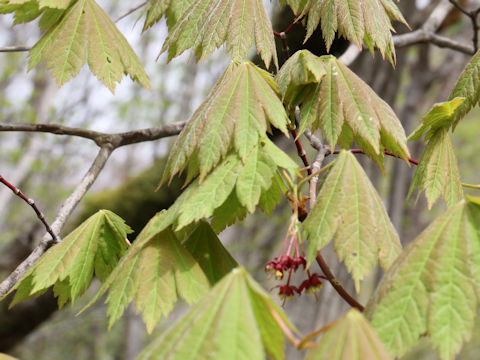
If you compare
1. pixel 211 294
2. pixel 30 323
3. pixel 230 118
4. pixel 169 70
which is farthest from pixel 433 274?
pixel 169 70

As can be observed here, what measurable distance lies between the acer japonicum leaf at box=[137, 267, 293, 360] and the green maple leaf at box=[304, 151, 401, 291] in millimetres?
131

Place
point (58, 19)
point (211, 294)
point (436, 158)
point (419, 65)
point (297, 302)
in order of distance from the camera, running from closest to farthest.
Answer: point (211, 294), point (436, 158), point (58, 19), point (297, 302), point (419, 65)

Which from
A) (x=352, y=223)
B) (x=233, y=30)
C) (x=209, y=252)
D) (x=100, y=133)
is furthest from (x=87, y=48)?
(x=352, y=223)

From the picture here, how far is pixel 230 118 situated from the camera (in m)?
0.95

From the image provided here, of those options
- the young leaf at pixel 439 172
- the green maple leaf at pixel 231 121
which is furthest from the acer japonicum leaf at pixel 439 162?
the green maple leaf at pixel 231 121

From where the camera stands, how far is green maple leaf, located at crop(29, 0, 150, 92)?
4.57ft

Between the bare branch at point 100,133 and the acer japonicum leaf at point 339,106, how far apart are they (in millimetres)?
701

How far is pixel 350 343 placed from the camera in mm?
632

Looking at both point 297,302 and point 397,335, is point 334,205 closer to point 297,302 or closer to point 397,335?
point 397,335

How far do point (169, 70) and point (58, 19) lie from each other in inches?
336

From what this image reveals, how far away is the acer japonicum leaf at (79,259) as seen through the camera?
1.04 m

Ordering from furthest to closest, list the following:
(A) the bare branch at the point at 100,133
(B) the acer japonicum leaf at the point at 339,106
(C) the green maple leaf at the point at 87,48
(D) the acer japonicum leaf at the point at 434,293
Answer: (A) the bare branch at the point at 100,133 < (C) the green maple leaf at the point at 87,48 < (B) the acer japonicum leaf at the point at 339,106 < (D) the acer japonicum leaf at the point at 434,293

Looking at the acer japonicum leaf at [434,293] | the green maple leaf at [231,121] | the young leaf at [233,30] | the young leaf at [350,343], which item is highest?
the young leaf at [233,30]

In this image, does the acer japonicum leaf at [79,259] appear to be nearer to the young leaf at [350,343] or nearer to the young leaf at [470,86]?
the young leaf at [350,343]
